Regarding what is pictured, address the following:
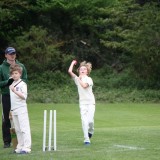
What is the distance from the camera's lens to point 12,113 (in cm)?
1161

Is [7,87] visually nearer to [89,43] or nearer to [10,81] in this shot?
[10,81]

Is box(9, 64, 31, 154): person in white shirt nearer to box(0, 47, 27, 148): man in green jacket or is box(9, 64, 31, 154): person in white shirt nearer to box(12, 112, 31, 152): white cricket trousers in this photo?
box(12, 112, 31, 152): white cricket trousers

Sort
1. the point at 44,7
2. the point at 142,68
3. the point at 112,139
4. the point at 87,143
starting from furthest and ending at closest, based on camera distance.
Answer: the point at 44,7
the point at 142,68
the point at 112,139
the point at 87,143

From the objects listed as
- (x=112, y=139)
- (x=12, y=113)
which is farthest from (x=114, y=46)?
(x=12, y=113)

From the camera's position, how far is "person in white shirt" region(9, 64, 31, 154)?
11.5m

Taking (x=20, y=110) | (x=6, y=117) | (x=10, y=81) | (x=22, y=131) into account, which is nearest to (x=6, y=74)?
(x=10, y=81)

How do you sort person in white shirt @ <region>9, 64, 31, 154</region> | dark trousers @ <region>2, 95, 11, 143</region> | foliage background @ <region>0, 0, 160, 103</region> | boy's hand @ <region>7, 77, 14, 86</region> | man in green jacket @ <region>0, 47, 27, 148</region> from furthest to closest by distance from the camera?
foliage background @ <region>0, 0, 160, 103</region> → dark trousers @ <region>2, 95, 11, 143</region> → man in green jacket @ <region>0, 47, 27, 148</region> → boy's hand @ <region>7, 77, 14, 86</region> → person in white shirt @ <region>9, 64, 31, 154</region>

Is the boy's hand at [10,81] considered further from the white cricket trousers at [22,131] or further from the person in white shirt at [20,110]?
the white cricket trousers at [22,131]

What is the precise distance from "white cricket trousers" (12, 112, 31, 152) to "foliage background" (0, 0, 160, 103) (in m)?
23.1

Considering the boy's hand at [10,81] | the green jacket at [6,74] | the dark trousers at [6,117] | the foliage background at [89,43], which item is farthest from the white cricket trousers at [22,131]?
the foliage background at [89,43]

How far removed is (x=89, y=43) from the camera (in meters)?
44.2

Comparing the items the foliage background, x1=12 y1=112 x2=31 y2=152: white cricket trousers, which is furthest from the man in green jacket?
the foliage background

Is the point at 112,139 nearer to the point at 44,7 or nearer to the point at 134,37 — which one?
the point at 134,37

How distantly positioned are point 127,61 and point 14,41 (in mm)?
8788
